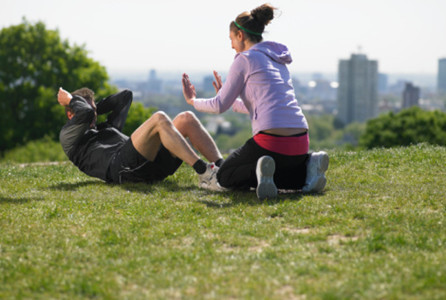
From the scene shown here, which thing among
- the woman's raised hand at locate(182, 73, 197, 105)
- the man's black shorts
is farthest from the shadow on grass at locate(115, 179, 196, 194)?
the woman's raised hand at locate(182, 73, 197, 105)

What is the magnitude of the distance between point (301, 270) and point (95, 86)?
38389mm

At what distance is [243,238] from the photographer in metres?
5.23

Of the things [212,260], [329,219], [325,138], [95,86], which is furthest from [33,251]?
[325,138]

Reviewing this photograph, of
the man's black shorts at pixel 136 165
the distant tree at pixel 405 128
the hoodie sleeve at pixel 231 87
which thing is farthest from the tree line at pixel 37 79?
the hoodie sleeve at pixel 231 87

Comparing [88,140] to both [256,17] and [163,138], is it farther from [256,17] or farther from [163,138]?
[256,17]

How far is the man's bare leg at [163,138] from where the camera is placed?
24.3 ft

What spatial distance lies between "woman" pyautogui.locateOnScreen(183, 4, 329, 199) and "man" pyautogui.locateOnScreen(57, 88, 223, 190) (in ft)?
1.73

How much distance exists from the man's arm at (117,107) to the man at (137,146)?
5.1 inches

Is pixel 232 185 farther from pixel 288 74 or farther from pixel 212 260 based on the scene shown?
pixel 212 260

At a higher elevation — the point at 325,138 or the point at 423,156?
the point at 423,156

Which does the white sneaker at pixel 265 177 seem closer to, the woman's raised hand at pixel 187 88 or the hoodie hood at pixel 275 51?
the hoodie hood at pixel 275 51

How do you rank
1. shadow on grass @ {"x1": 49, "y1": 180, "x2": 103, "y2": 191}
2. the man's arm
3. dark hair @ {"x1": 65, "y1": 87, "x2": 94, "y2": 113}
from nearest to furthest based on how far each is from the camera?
shadow on grass @ {"x1": 49, "y1": 180, "x2": 103, "y2": 191}, dark hair @ {"x1": 65, "y1": 87, "x2": 94, "y2": 113}, the man's arm

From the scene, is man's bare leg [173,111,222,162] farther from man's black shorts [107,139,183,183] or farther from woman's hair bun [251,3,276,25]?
woman's hair bun [251,3,276,25]

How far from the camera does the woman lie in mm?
6785
